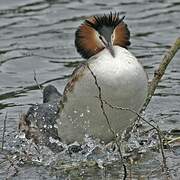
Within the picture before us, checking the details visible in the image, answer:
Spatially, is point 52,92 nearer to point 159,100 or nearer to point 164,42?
point 159,100

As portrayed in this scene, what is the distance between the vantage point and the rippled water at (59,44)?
1143 cm

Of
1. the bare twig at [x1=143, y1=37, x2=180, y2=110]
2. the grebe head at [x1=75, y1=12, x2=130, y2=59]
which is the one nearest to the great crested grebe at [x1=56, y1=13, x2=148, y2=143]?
the grebe head at [x1=75, y1=12, x2=130, y2=59]

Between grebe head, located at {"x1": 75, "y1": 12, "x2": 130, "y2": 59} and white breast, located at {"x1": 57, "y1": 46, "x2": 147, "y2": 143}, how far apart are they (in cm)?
16

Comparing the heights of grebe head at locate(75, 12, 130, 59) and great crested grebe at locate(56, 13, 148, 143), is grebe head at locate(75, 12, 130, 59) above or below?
above

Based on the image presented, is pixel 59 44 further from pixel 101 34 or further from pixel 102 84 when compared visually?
pixel 102 84

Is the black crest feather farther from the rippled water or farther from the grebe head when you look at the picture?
the rippled water

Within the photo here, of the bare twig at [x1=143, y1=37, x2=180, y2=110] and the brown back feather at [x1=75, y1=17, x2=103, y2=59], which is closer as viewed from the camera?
the brown back feather at [x1=75, y1=17, x2=103, y2=59]

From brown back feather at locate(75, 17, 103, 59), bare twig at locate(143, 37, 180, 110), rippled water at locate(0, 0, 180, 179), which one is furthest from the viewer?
rippled water at locate(0, 0, 180, 179)

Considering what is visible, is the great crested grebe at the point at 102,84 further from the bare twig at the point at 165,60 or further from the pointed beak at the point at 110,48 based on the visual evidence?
the bare twig at the point at 165,60

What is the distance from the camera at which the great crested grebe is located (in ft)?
27.2

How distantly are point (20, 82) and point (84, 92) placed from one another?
4.27m

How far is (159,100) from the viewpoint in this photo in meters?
11.4

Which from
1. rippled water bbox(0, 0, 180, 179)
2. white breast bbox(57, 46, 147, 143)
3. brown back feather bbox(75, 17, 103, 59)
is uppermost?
brown back feather bbox(75, 17, 103, 59)

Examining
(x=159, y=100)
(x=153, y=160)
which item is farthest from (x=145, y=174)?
(x=159, y=100)
